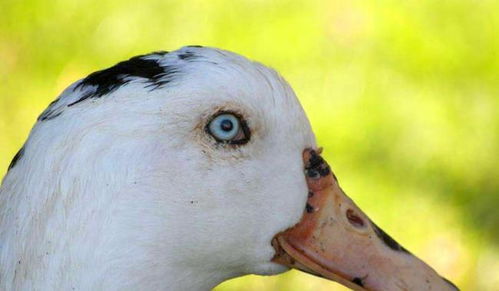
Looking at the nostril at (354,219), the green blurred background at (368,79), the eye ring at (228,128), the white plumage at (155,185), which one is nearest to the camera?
the white plumage at (155,185)

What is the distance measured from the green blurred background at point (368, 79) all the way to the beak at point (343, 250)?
5.29 feet

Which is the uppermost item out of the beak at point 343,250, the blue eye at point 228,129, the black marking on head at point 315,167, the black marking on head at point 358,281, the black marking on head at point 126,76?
the black marking on head at point 126,76

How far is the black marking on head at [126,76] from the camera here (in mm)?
2016

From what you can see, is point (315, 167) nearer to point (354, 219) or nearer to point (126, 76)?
point (354, 219)

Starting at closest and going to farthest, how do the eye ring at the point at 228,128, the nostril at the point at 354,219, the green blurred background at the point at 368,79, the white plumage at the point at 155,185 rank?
the white plumage at the point at 155,185
the eye ring at the point at 228,128
the nostril at the point at 354,219
the green blurred background at the point at 368,79

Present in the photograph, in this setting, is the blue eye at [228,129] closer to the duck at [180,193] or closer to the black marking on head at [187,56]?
the duck at [180,193]

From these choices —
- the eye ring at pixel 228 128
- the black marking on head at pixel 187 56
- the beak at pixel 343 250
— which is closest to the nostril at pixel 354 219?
the beak at pixel 343 250

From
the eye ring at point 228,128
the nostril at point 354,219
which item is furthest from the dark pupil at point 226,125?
the nostril at point 354,219

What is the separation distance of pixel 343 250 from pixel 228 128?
350 mm

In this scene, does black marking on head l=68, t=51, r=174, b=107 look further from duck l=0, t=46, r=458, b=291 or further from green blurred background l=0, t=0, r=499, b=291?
green blurred background l=0, t=0, r=499, b=291

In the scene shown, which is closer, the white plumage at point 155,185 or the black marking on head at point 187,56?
the white plumage at point 155,185

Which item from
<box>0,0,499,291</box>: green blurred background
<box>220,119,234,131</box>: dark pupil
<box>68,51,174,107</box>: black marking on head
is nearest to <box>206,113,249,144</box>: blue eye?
<box>220,119,234,131</box>: dark pupil

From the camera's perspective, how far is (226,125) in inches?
81.6

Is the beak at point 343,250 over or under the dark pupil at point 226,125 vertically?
under
